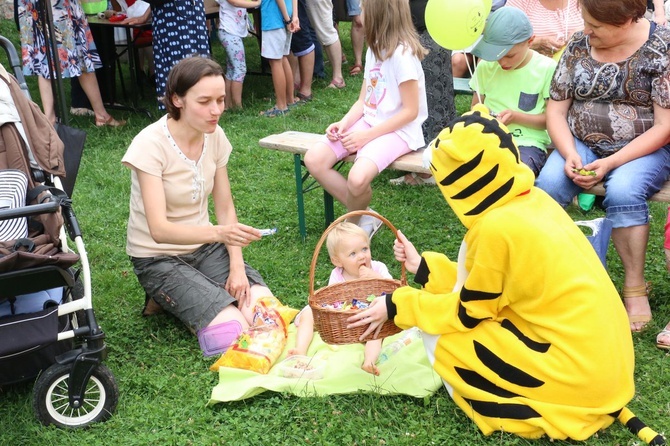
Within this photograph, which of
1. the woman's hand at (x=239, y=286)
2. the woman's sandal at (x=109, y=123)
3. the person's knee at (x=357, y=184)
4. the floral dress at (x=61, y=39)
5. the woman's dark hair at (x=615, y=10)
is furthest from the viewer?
the woman's sandal at (x=109, y=123)

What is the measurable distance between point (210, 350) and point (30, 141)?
1.27 metres

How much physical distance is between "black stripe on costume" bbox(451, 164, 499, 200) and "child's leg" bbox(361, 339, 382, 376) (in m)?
0.92

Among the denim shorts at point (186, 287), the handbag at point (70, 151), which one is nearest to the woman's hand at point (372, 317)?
the denim shorts at point (186, 287)

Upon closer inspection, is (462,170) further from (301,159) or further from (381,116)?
(301,159)

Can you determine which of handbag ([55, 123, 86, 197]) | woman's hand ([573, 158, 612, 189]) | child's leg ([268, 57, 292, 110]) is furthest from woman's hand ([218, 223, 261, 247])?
child's leg ([268, 57, 292, 110])

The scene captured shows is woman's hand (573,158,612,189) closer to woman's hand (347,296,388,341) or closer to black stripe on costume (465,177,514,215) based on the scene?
black stripe on costume (465,177,514,215)

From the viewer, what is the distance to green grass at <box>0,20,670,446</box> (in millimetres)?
3088

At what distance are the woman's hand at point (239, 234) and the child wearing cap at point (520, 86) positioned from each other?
161 centimetres

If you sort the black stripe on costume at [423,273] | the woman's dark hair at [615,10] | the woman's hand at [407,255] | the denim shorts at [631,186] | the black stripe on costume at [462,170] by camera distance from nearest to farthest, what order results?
1. the black stripe on costume at [462,170]
2. the black stripe on costume at [423,273]
3. the woman's hand at [407,255]
4. the woman's dark hair at [615,10]
5. the denim shorts at [631,186]

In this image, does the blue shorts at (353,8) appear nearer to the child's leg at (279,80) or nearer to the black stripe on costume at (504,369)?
the child's leg at (279,80)

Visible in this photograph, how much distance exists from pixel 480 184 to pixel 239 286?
1.59 metres

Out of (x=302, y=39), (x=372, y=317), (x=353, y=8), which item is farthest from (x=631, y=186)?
(x=353, y=8)

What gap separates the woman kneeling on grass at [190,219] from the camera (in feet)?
11.8

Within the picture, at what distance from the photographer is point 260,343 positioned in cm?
356
